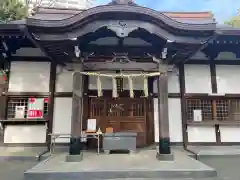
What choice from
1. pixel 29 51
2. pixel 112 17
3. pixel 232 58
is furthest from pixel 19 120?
pixel 232 58

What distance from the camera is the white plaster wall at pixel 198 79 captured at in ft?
25.7

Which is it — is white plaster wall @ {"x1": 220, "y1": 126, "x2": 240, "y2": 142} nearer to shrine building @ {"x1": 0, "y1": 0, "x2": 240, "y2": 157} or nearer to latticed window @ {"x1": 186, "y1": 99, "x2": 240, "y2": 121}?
shrine building @ {"x1": 0, "y1": 0, "x2": 240, "y2": 157}

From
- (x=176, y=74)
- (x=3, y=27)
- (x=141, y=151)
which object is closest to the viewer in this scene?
(x=3, y=27)

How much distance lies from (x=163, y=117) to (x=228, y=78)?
12.9 feet

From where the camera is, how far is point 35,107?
7426mm

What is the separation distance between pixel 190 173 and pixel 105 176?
6.78ft

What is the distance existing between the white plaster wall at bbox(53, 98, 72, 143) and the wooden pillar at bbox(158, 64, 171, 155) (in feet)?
11.6

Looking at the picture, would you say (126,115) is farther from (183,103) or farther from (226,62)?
(226,62)

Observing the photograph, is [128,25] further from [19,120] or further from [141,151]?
[19,120]

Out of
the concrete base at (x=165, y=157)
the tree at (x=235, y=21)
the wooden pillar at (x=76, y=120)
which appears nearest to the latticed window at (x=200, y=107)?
the concrete base at (x=165, y=157)

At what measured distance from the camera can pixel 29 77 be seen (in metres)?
7.57

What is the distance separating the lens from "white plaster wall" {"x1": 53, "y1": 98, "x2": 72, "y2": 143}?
7.45m

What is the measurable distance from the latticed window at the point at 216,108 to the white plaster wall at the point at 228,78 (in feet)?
1.47

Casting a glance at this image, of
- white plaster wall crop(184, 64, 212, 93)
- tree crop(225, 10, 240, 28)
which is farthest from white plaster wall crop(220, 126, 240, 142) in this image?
tree crop(225, 10, 240, 28)
